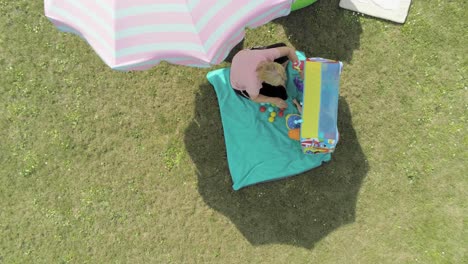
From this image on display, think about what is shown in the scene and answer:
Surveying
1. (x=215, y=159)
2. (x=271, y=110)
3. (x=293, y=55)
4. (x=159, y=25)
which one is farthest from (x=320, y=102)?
(x=159, y=25)

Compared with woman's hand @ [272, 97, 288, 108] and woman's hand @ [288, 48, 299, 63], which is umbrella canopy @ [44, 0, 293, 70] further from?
woman's hand @ [272, 97, 288, 108]

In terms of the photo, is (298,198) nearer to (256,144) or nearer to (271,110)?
(256,144)

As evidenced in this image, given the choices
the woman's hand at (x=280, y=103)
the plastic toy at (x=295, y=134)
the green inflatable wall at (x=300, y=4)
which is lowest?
the plastic toy at (x=295, y=134)

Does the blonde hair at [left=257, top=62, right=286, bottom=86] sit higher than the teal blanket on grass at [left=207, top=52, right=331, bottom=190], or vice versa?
the blonde hair at [left=257, top=62, right=286, bottom=86]

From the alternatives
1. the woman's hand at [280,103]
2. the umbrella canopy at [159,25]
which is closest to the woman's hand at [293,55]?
the woman's hand at [280,103]

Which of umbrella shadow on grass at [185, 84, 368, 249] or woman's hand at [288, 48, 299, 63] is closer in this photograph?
woman's hand at [288, 48, 299, 63]

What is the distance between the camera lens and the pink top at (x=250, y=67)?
5.67 m

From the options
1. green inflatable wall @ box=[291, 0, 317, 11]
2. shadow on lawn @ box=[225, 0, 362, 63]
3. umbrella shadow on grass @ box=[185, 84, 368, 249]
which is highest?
green inflatable wall @ box=[291, 0, 317, 11]

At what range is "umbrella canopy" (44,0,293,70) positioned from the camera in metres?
4.31

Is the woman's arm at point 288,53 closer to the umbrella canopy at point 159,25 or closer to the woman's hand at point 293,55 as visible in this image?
the woman's hand at point 293,55

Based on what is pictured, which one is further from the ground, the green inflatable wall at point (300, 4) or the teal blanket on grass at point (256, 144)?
the green inflatable wall at point (300, 4)

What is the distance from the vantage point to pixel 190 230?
6.62m

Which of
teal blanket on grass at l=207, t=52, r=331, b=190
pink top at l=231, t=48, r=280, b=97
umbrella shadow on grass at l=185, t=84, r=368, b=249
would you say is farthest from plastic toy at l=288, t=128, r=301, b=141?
pink top at l=231, t=48, r=280, b=97

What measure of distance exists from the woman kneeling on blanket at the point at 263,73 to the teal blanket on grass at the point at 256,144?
34 centimetres
